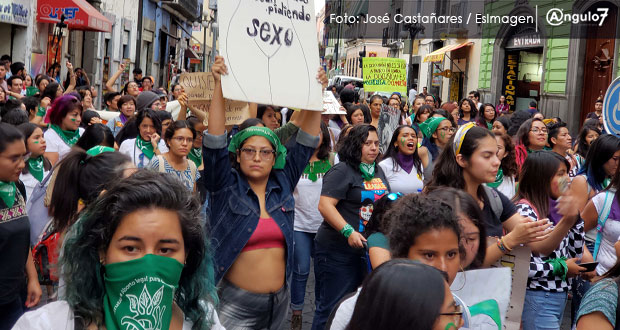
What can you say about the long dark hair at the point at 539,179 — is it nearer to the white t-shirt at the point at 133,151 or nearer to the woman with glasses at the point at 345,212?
the woman with glasses at the point at 345,212

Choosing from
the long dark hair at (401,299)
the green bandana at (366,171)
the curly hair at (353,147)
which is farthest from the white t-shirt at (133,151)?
the long dark hair at (401,299)

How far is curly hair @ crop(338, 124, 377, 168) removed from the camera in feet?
19.2

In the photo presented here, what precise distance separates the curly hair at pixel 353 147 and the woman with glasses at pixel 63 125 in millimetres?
3095

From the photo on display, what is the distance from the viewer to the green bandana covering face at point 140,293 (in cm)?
218

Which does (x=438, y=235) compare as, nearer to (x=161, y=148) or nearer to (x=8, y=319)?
(x=8, y=319)

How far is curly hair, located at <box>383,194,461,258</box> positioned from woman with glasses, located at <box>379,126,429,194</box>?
3.18 m

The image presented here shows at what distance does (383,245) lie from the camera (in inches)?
156

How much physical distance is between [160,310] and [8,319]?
2.47 meters

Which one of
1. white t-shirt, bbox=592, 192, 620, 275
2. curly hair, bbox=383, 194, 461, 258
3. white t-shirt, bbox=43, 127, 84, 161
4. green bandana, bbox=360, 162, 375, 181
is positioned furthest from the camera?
white t-shirt, bbox=43, 127, 84, 161

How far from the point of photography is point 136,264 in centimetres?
219

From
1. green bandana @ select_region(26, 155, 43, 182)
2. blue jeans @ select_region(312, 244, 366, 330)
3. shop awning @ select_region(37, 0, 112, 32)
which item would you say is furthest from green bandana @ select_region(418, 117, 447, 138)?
shop awning @ select_region(37, 0, 112, 32)

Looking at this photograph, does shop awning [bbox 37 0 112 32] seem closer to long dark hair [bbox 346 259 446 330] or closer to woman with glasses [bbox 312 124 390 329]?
woman with glasses [bbox 312 124 390 329]

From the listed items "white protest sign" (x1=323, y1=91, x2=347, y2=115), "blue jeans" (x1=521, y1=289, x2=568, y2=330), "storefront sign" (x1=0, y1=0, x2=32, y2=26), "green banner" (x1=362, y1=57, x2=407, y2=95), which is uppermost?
"storefront sign" (x1=0, y1=0, x2=32, y2=26)

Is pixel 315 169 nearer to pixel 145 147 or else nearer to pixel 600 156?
pixel 145 147
